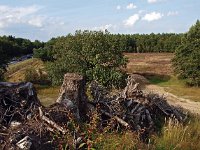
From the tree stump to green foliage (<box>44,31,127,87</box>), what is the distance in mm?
28687

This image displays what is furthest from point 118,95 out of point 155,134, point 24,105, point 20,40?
point 20,40

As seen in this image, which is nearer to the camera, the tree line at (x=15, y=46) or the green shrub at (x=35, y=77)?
the green shrub at (x=35, y=77)

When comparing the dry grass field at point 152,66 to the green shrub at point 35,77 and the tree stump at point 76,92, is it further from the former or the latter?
the tree stump at point 76,92

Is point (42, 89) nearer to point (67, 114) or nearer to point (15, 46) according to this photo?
point (67, 114)

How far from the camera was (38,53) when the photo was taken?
76.4 m

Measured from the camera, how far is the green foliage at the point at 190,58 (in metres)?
54.4

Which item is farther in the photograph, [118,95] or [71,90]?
[118,95]

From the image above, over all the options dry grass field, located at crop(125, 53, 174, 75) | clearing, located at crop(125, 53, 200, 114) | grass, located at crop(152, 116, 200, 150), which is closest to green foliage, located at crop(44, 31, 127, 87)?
clearing, located at crop(125, 53, 200, 114)

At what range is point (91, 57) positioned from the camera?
1688 inches

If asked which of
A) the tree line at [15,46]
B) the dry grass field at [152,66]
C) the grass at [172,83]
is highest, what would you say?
the tree line at [15,46]

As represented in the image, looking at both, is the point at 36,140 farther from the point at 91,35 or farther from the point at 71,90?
the point at 91,35

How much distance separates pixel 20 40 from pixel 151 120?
131 metres

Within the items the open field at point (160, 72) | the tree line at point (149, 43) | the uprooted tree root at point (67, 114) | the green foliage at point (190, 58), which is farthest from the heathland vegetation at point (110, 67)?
the tree line at point (149, 43)

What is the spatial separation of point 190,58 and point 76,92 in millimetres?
46360
